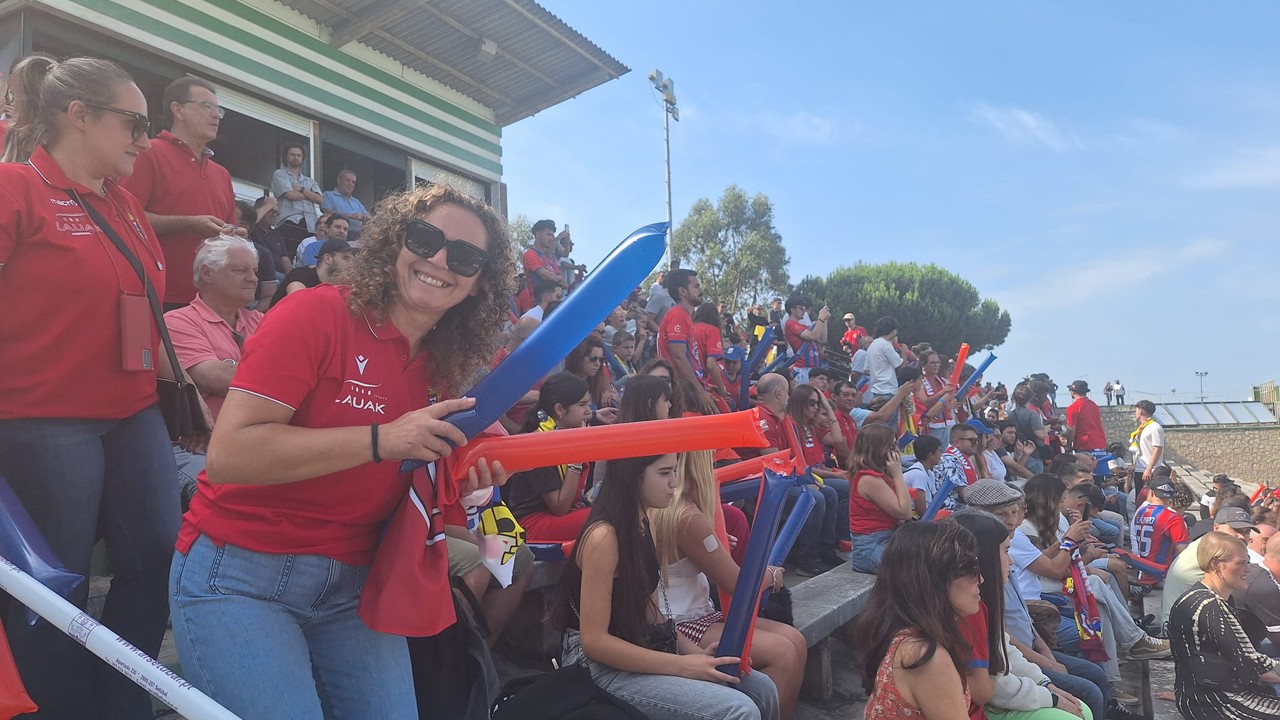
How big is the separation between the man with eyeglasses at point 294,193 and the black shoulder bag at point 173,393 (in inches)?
230

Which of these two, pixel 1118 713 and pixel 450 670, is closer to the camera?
pixel 450 670

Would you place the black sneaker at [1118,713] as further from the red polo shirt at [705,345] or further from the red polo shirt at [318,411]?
the red polo shirt at [318,411]

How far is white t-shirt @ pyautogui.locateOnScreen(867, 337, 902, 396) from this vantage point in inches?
411

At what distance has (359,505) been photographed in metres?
1.70

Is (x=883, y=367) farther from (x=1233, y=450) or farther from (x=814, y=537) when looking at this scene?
(x=1233, y=450)

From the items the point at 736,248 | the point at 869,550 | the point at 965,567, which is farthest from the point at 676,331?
the point at 736,248

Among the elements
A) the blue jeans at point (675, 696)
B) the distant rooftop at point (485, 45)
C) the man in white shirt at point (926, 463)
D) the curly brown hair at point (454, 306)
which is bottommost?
the blue jeans at point (675, 696)

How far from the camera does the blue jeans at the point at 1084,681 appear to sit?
4516mm

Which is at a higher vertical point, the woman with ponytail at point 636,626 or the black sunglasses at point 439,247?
the black sunglasses at point 439,247

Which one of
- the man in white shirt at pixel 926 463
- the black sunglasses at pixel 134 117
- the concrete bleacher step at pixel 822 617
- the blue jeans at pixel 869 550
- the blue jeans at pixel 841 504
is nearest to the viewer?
the black sunglasses at pixel 134 117

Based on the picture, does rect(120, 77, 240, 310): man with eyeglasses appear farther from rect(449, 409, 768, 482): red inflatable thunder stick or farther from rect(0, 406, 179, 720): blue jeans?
rect(449, 409, 768, 482): red inflatable thunder stick

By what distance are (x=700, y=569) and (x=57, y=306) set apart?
7.76 feet

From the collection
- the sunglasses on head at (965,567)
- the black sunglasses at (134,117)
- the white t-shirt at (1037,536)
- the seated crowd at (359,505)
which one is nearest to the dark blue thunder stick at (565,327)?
the seated crowd at (359,505)

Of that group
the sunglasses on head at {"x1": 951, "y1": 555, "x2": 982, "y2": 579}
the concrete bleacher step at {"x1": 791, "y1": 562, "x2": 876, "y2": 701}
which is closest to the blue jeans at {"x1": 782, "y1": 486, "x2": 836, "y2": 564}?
the concrete bleacher step at {"x1": 791, "y1": 562, "x2": 876, "y2": 701}
